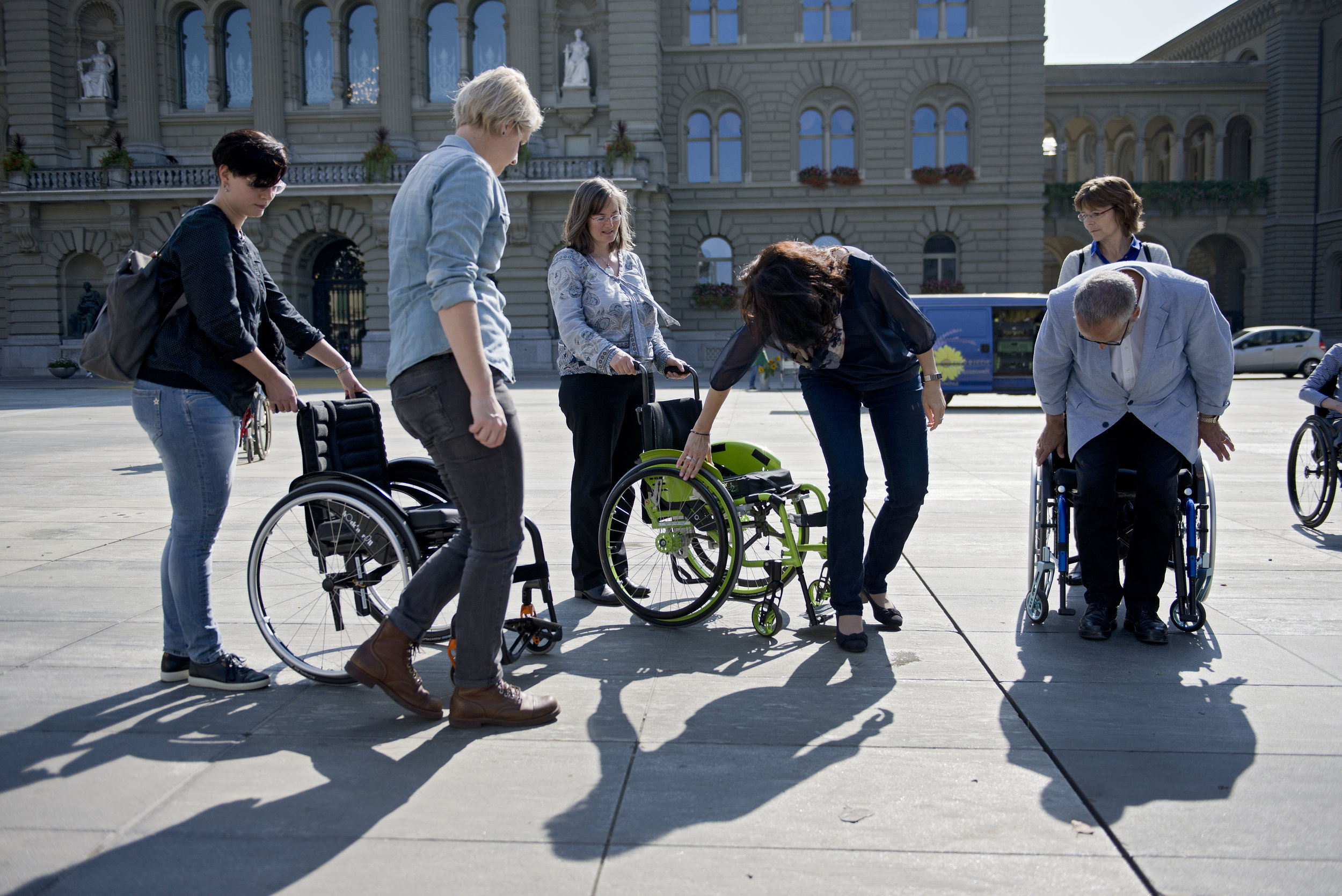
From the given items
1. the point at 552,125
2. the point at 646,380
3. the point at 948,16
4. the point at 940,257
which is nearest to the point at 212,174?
the point at 552,125

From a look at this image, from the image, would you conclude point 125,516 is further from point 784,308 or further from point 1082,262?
point 1082,262

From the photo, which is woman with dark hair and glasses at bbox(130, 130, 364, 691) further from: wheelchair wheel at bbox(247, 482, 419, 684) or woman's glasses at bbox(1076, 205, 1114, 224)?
woman's glasses at bbox(1076, 205, 1114, 224)

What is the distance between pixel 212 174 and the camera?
3288cm

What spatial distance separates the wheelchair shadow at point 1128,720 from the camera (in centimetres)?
Result: 277

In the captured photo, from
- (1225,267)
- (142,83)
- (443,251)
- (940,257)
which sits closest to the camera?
(443,251)

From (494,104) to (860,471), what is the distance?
1958mm

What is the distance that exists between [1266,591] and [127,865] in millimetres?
4845

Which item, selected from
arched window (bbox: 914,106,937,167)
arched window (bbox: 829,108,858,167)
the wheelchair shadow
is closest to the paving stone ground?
the wheelchair shadow

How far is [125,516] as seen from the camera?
7.34 m

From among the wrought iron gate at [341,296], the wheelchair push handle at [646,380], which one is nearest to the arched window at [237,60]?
the wrought iron gate at [341,296]

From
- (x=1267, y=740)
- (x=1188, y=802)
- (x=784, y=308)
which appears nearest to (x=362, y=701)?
(x=784, y=308)

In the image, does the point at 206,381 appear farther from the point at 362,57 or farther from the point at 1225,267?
the point at 1225,267

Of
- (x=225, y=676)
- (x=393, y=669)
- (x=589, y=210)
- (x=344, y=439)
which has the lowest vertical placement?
(x=225, y=676)

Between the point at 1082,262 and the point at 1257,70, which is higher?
the point at 1257,70
